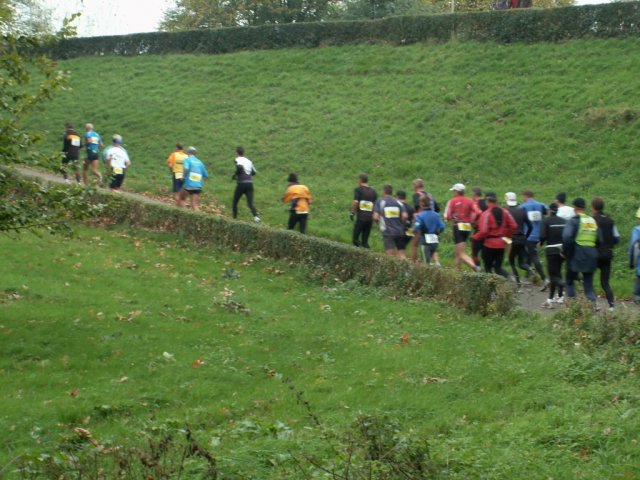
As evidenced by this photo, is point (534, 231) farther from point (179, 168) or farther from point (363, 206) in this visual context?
point (179, 168)

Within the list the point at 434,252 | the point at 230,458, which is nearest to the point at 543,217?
the point at 434,252

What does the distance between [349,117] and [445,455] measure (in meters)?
23.5

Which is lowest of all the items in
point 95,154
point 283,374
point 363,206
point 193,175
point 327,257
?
point 283,374

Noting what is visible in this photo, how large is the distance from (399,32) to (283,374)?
2586 cm

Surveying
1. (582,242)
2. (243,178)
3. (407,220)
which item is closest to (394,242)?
(407,220)

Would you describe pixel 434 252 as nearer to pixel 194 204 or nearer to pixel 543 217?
pixel 543 217

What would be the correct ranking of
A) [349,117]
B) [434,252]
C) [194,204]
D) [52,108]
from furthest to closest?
[52,108] < [349,117] < [194,204] < [434,252]

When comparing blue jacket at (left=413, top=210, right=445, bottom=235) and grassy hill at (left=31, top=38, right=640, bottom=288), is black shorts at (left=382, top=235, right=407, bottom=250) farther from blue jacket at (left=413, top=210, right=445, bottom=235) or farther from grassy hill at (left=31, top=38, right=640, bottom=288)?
grassy hill at (left=31, top=38, right=640, bottom=288)

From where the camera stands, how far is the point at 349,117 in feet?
101

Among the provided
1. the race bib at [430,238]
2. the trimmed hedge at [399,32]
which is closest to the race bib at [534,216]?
the race bib at [430,238]

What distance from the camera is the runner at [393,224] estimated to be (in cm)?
1819

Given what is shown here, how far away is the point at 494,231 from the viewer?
1620 centimetres

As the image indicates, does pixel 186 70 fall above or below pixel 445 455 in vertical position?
above

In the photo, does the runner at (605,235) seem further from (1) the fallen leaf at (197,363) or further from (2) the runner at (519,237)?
(1) the fallen leaf at (197,363)
